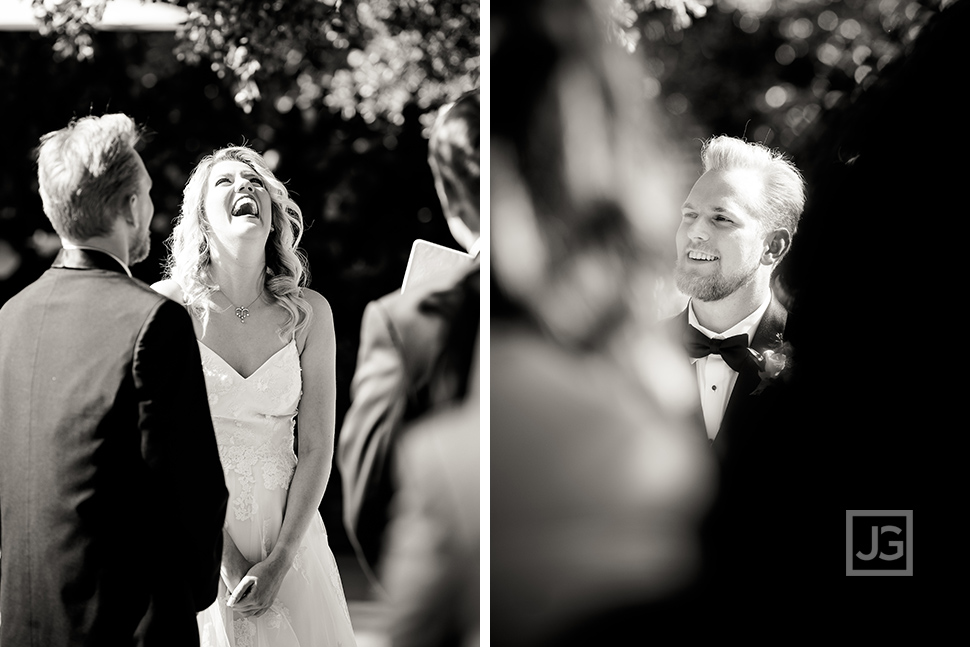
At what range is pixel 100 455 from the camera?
2.65 m

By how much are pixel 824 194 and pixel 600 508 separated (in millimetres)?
1416

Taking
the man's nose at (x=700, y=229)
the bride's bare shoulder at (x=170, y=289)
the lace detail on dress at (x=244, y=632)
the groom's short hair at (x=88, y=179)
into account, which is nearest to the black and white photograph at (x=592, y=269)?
the man's nose at (x=700, y=229)

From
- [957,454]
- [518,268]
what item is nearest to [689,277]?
[518,268]

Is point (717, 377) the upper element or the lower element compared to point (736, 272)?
lower

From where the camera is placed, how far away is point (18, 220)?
3832 millimetres

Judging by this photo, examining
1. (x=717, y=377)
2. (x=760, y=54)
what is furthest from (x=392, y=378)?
(x=760, y=54)

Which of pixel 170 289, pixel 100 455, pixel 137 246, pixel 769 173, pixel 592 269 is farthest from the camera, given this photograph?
pixel 592 269

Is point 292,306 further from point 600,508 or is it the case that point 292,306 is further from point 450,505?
point 600,508

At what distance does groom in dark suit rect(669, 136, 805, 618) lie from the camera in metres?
3.77

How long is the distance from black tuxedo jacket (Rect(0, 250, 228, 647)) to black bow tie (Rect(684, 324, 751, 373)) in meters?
1.85

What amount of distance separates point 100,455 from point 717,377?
7.13 ft

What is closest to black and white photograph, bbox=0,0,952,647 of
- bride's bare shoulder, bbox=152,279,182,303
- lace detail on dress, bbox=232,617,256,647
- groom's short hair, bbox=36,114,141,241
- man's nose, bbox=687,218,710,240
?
man's nose, bbox=687,218,710,240

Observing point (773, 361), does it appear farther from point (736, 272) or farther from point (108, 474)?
point (108, 474)

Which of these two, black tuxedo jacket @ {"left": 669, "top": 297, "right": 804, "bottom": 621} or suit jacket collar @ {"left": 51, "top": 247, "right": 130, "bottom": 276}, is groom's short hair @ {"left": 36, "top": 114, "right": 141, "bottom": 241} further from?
black tuxedo jacket @ {"left": 669, "top": 297, "right": 804, "bottom": 621}
